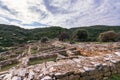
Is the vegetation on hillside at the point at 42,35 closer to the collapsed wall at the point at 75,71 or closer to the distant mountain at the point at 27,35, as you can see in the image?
the distant mountain at the point at 27,35

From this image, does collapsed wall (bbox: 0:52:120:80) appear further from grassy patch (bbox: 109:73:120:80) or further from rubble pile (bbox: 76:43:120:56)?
rubble pile (bbox: 76:43:120:56)

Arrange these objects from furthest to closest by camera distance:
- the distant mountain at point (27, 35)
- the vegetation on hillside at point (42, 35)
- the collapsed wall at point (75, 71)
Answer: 1. the distant mountain at point (27, 35)
2. the vegetation on hillside at point (42, 35)
3. the collapsed wall at point (75, 71)

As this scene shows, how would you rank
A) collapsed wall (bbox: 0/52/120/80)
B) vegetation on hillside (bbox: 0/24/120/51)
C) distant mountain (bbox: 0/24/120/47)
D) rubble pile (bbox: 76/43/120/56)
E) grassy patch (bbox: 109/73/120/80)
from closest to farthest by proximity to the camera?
1. collapsed wall (bbox: 0/52/120/80)
2. grassy patch (bbox: 109/73/120/80)
3. rubble pile (bbox: 76/43/120/56)
4. vegetation on hillside (bbox: 0/24/120/51)
5. distant mountain (bbox: 0/24/120/47)

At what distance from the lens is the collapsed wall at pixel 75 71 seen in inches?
317

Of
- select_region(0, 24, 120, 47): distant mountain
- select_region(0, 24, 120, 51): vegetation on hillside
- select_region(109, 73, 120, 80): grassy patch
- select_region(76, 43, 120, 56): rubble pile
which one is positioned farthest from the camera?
select_region(0, 24, 120, 47): distant mountain

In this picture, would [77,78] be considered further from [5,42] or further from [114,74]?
[5,42]

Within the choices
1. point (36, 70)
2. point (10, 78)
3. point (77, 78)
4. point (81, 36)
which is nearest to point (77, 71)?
point (77, 78)

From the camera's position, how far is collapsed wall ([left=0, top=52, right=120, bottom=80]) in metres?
8.05

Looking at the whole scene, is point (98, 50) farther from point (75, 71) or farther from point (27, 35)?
point (27, 35)

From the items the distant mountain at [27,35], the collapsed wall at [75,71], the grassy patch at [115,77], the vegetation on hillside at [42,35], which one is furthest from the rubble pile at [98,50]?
the distant mountain at [27,35]

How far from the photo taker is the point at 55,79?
7863mm

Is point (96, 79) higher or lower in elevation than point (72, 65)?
lower

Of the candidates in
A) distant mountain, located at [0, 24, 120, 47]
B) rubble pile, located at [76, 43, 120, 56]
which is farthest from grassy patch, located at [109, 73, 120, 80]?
distant mountain, located at [0, 24, 120, 47]

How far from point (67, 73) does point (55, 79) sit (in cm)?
55
